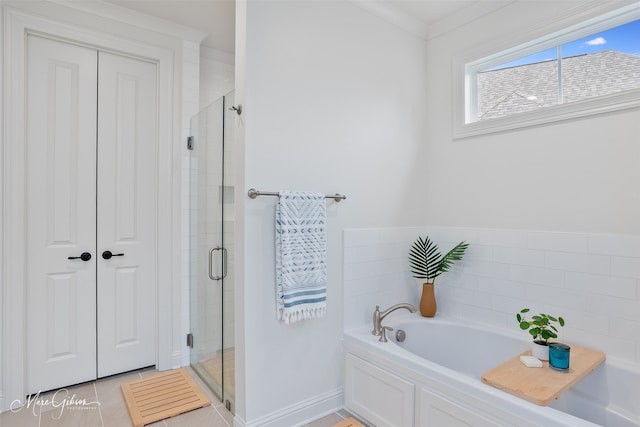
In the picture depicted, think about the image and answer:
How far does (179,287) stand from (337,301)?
138 cm

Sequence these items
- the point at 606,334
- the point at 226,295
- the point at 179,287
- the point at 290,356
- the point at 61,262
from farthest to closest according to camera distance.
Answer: the point at 179,287 → the point at 61,262 → the point at 226,295 → the point at 290,356 → the point at 606,334

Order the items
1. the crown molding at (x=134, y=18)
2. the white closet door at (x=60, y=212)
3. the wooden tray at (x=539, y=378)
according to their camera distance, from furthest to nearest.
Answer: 1. the crown molding at (x=134, y=18)
2. the white closet door at (x=60, y=212)
3. the wooden tray at (x=539, y=378)

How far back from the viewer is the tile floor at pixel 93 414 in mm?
2004

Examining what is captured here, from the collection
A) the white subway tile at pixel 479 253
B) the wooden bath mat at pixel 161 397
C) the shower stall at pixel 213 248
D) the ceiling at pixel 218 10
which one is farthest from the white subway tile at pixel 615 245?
the wooden bath mat at pixel 161 397

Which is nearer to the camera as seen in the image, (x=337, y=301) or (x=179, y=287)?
(x=337, y=301)

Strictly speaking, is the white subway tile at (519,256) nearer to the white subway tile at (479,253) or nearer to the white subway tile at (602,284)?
the white subway tile at (479,253)

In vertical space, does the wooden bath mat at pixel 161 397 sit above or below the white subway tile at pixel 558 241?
below

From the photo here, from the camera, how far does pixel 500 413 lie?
145cm

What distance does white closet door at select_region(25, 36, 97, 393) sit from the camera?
2256 millimetres

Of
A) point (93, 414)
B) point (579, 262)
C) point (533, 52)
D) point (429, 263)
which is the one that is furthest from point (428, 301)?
point (93, 414)

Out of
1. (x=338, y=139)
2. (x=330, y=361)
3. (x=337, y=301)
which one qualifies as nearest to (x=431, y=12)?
(x=338, y=139)

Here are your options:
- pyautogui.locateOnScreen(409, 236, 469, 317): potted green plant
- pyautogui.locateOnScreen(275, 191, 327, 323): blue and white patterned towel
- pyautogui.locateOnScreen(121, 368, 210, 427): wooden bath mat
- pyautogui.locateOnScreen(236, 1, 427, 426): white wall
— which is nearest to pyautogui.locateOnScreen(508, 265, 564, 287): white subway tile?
pyautogui.locateOnScreen(409, 236, 469, 317): potted green plant

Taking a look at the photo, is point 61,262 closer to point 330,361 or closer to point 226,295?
point 226,295

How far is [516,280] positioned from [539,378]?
2.64 ft
